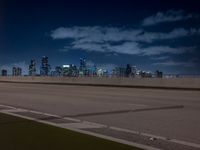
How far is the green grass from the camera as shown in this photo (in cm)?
852

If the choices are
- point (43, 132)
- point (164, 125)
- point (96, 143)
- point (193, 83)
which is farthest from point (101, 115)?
point (193, 83)

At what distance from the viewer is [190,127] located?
12.0 m

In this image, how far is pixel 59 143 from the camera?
8953 millimetres

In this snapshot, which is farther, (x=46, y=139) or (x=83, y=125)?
(x=83, y=125)

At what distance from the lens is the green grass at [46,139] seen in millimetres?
8523

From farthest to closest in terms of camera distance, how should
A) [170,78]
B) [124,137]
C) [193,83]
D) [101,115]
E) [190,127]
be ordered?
1. [170,78]
2. [193,83]
3. [101,115]
4. [190,127]
5. [124,137]

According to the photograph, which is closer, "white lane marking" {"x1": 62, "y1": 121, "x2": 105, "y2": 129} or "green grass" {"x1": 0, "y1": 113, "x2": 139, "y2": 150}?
"green grass" {"x1": 0, "y1": 113, "x2": 139, "y2": 150}

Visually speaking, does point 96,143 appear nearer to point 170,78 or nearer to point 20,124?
point 20,124

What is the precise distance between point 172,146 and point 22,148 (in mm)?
2905

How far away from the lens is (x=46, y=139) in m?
9.41

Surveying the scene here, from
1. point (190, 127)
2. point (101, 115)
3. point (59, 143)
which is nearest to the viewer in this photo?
point (59, 143)

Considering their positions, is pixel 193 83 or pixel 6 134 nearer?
pixel 6 134

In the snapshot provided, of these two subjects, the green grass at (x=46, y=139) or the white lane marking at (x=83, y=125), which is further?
the white lane marking at (x=83, y=125)

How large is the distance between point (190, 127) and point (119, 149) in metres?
4.11
